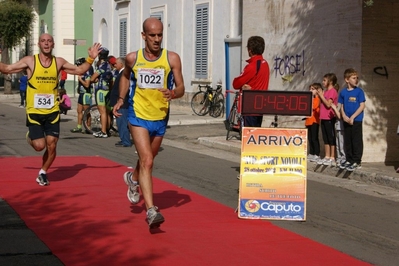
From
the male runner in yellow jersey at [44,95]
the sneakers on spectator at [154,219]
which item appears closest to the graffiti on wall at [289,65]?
the male runner in yellow jersey at [44,95]

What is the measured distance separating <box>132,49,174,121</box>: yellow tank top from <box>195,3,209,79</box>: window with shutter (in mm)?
19029

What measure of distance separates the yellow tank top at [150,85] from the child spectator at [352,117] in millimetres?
5586

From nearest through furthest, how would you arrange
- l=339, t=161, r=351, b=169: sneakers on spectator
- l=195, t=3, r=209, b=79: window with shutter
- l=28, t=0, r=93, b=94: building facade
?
l=339, t=161, r=351, b=169: sneakers on spectator → l=195, t=3, r=209, b=79: window with shutter → l=28, t=0, r=93, b=94: building facade

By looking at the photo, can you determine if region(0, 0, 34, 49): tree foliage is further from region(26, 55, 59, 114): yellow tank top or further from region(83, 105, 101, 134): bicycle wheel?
region(26, 55, 59, 114): yellow tank top

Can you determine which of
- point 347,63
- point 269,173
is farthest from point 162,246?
point 347,63

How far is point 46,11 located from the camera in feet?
154

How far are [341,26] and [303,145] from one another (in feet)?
19.8

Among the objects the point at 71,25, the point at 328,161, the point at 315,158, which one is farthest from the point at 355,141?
the point at 71,25

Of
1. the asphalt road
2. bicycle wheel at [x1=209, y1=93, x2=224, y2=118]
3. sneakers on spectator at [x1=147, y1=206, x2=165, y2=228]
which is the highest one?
bicycle wheel at [x1=209, y1=93, x2=224, y2=118]

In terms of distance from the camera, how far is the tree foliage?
152ft

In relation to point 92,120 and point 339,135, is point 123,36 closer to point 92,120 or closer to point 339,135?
point 92,120

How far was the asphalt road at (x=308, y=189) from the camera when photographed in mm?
8484

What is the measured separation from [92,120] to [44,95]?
9.30 m

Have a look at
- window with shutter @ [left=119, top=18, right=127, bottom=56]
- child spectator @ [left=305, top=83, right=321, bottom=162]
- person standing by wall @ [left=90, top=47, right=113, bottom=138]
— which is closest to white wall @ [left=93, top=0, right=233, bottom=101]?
window with shutter @ [left=119, top=18, right=127, bottom=56]
